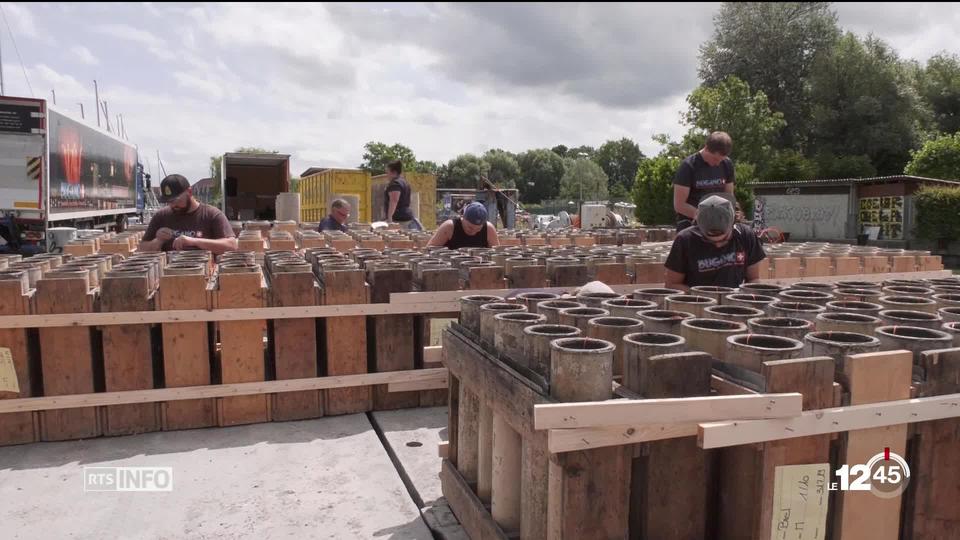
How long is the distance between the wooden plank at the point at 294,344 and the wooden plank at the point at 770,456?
3.24 metres

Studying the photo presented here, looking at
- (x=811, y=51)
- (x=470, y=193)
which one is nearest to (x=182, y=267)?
(x=470, y=193)

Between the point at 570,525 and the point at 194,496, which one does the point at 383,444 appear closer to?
the point at 194,496

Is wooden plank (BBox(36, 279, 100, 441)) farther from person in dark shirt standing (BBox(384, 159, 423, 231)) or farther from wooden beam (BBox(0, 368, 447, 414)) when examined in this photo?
person in dark shirt standing (BBox(384, 159, 423, 231))

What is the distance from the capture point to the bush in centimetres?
2381

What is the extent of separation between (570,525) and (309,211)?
22815mm

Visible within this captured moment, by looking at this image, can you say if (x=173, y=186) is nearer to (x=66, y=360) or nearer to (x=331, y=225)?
(x=66, y=360)

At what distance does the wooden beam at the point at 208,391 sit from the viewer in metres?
4.49

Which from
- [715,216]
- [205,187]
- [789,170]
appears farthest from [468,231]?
[205,187]

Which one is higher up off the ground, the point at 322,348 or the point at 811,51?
the point at 811,51

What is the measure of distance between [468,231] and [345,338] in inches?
119

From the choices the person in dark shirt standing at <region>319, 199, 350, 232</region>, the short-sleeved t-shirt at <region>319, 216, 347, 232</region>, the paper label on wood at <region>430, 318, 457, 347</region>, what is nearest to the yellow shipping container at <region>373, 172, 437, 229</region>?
the person in dark shirt standing at <region>319, 199, 350, 232</region>

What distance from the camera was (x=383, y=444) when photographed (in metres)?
4.72

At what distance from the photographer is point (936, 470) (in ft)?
9.41

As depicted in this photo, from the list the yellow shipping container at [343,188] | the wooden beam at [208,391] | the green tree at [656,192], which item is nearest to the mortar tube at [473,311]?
the wooden beam at [208,391]
